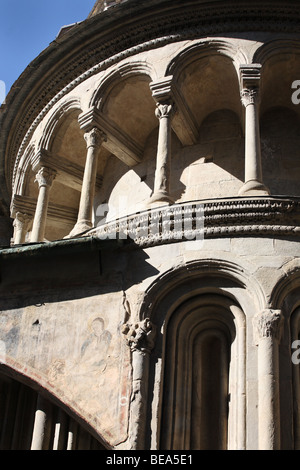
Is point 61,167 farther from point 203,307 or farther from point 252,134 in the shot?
point 203,307

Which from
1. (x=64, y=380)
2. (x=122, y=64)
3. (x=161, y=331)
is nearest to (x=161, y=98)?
(x=122, y=64)

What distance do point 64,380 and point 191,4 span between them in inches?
313

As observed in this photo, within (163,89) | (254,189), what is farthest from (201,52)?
(254,189)

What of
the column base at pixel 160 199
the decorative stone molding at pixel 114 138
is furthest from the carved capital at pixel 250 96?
the decorative stone molding at pixel 114 138

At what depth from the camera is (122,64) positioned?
14102 mm

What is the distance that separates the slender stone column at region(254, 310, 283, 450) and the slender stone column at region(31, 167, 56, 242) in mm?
6298

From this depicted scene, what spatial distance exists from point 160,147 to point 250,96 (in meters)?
1.92

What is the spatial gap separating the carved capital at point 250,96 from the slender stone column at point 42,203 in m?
5.10

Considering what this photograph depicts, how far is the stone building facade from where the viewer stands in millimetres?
9984

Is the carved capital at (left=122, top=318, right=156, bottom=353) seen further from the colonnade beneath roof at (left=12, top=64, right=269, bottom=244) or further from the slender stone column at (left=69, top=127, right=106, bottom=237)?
the slender stone column at (left=69, top=127, right=106, bottom=237)
